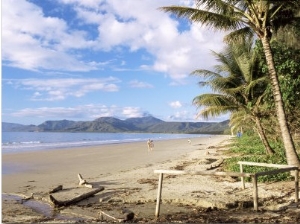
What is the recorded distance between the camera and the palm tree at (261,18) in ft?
35.9

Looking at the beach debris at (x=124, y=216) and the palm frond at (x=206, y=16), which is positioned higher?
the palm frond at (x=206, y=16)

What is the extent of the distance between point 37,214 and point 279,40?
47.0ft

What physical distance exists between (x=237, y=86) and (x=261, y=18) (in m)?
9.26

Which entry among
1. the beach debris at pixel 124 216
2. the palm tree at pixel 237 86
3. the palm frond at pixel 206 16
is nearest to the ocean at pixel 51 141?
the palm tree at pixel 237 86

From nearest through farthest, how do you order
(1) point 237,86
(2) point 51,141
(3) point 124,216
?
(3) point 124,216, (1) point 237,86, (2) point 51,141

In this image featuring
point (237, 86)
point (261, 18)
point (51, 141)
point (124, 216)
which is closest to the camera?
point (124, 216)

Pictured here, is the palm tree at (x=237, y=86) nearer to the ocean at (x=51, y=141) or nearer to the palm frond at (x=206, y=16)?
the palm frond at (x=206, y=16)

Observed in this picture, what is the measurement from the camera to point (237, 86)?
2050cm

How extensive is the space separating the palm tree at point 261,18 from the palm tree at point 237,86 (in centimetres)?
653

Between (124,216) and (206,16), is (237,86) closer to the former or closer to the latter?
(206,16)

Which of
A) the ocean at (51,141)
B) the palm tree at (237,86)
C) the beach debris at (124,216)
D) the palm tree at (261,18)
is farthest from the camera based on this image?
the ocean at (51,141)

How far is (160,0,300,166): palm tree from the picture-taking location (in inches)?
431

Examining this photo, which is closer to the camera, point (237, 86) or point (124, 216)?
point (124, 216)

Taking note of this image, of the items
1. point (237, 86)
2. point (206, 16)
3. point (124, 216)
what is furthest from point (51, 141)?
point (124, 216)
